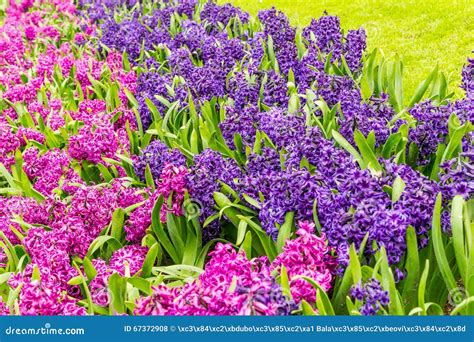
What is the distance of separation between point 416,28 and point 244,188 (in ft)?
20.1

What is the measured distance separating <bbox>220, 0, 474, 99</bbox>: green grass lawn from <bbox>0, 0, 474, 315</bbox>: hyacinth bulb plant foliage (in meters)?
2.00

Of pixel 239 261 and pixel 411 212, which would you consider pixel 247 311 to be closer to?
pixel 239 261

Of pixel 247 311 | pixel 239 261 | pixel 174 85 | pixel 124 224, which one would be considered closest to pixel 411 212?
pixel 239 261

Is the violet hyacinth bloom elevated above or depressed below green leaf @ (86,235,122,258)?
above

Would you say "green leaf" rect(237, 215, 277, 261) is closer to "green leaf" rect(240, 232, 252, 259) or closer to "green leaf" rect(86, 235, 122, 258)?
"green leaf" rect(240, 232, 252, 259)

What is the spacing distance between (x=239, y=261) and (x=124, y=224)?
131 centimetres

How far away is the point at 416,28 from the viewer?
29.3ft

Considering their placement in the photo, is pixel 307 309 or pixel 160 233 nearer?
pixel 307 309

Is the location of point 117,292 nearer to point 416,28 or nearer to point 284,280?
point 284,280

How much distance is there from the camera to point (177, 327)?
8.61 feet

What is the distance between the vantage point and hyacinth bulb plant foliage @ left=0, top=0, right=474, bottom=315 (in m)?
2.96

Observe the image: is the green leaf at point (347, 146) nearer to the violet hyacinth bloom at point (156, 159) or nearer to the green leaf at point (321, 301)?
the violet hyacinth bloom at point (156, 159)
